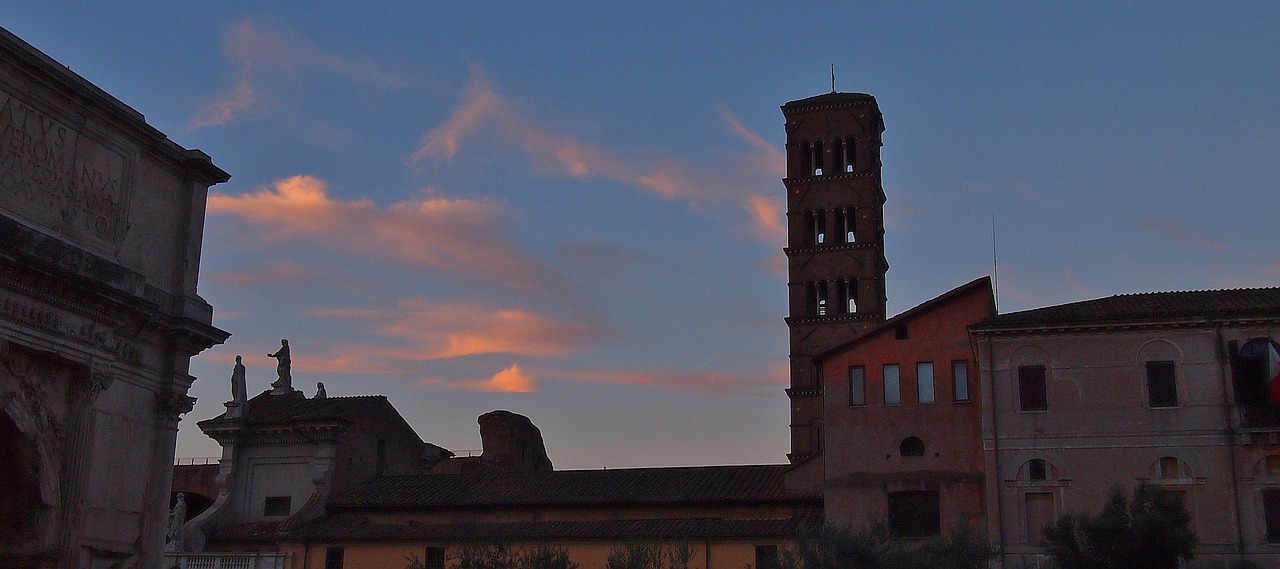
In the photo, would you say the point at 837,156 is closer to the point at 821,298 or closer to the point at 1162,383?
the point at 821,298

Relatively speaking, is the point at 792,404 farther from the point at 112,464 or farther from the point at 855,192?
the point at 112,464

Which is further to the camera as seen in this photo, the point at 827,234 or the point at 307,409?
the point at 827,234

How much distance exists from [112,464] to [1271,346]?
27.0 m

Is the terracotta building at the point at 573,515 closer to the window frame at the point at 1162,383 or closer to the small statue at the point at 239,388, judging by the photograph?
the small statue at the point at 239,388

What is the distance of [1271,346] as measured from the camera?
3209 centimetres

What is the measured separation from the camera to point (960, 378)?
3566 cm

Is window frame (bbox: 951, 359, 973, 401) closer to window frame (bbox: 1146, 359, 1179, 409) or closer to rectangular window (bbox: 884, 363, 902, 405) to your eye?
rectangular window (bbox: 884, 363, 902, 405)

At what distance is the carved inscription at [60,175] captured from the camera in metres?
22.4

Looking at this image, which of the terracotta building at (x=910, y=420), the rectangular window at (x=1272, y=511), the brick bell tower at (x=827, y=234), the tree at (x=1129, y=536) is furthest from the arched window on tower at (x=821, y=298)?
the tree at (x=1129, y=536)

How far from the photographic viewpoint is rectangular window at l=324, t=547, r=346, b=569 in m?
41.0

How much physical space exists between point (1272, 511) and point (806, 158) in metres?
35.0

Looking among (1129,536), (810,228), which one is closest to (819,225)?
(810,228)

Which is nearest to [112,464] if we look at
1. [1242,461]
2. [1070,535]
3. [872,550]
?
[872,550]

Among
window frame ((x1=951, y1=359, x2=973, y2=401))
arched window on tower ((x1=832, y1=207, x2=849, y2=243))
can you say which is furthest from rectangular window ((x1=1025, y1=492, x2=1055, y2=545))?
arched window on tower ((x1=832, y1=207, x2=849, y2=243))
